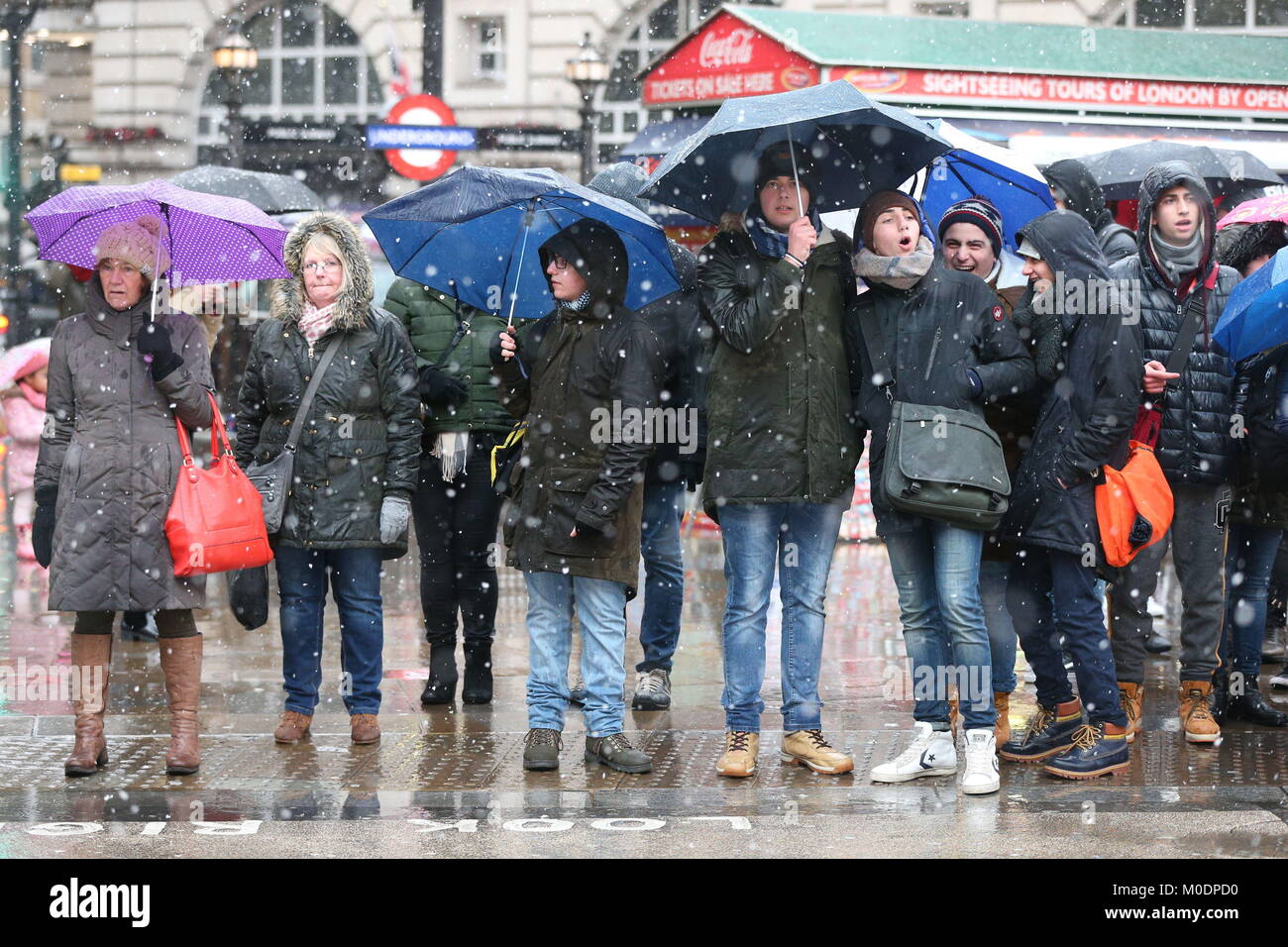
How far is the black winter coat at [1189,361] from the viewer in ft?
22.3

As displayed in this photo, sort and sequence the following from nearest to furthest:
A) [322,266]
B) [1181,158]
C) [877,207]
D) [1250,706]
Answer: [877,207]
[322,266]
[1250,706]
[1181,158]

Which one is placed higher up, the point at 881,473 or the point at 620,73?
the point at 620,73

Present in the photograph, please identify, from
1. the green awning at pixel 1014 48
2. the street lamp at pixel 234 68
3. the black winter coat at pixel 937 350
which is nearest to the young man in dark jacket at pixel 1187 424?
the black winter coat at pixel 937 350

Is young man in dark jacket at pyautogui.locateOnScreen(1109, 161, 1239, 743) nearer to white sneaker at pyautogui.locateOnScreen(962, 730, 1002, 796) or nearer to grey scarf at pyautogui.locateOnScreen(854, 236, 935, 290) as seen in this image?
grey scarf at pyautogui.locateOnScreen(854, 236, 935, 290)

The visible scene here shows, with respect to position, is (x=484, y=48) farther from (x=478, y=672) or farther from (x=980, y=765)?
(x=980, y=765)

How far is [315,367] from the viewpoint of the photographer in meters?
7.09

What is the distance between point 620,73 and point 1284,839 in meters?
25.4

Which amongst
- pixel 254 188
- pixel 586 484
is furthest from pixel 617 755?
pixel 254 188

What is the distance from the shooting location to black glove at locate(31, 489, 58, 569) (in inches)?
268

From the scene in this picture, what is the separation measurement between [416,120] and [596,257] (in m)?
17.5

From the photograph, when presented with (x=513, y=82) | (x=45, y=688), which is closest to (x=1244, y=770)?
(x=45, y=688)

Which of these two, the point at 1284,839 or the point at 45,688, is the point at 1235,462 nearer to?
the point at 1284,839

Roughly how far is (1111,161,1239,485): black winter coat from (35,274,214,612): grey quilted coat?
359cm

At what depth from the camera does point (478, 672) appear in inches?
315
